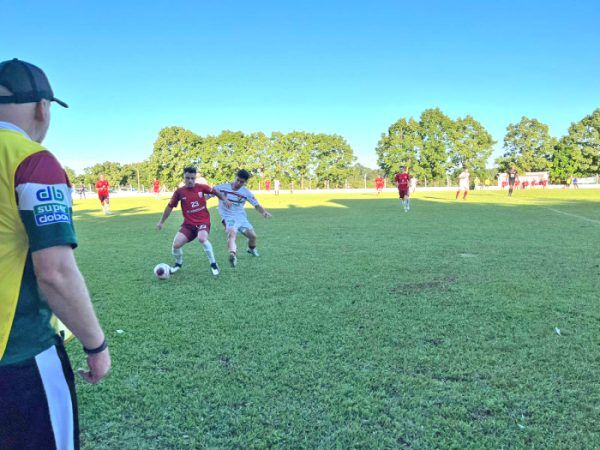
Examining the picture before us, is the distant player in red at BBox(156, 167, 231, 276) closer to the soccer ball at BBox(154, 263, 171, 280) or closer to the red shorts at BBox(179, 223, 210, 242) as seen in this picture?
the red shorts at BBox(179, 223, 210, 242)

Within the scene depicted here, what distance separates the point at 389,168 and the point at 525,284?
63631 mm

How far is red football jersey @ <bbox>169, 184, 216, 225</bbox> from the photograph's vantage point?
7.79m

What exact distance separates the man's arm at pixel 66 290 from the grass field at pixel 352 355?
1538 mm

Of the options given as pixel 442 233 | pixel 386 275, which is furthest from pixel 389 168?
pixel 386 275

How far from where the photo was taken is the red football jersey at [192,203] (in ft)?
25.5

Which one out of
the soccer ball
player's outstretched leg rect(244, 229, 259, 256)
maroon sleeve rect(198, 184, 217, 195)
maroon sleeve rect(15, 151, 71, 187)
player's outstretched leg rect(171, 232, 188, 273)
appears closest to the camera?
maroon sleeve rect(15, 151, 71, 187)

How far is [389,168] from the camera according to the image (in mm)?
68062

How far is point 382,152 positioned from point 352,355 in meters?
67.2

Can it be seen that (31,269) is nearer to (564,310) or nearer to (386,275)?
(564,310)

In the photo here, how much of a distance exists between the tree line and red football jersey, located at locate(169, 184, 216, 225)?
57.7 metres

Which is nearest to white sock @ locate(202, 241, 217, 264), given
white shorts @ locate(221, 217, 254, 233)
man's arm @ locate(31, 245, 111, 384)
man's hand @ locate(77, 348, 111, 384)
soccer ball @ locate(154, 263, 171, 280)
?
soccer ball @ locate(154, 263, 171, 280)

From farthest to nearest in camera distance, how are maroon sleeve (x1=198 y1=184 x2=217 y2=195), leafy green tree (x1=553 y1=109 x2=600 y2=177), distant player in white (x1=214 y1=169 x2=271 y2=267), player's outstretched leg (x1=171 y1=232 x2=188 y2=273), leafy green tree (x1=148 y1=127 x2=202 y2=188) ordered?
1. leafy green tree (x1=148 y1=127 x2=202 y2=188)
2. leafy green tree (x1=553 y1=109 x2=600 y2=177)
3. distant player in white (x1=214 y1=169 x2=271 y2=267)
4. maroon sleeve (x1=198 y1=184 x2=217 y2=195)
5. player's outstretched leg (x1=171 y1=232 x2=188 y2=273)

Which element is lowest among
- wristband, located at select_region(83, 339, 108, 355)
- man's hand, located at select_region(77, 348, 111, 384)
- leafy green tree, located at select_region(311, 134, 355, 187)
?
man's hand, located at select_region(77, 348, 111, 384)

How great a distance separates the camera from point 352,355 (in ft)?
12.6
